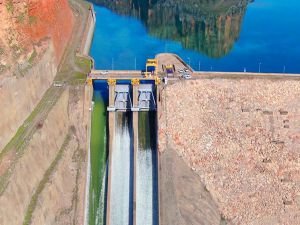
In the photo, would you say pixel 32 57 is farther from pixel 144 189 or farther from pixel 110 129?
pixel 144 189

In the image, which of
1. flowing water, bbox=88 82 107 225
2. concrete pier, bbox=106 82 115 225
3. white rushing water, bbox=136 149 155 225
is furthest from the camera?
concrete pier, bbox=106 82 115 225

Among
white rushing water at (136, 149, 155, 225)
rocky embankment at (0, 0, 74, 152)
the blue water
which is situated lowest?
white rushing water at (136, 149, 155, 225)

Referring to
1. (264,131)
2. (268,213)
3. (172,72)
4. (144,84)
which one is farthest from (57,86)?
(268,213)

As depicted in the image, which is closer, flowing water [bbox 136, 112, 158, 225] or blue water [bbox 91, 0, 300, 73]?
flowing water [bbox 136, 112, 158, 225]

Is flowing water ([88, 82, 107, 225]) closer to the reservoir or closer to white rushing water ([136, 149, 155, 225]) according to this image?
the reservoir

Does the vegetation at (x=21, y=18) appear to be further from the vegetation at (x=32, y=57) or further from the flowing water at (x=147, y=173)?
the flowing water at (x=147, y=173)

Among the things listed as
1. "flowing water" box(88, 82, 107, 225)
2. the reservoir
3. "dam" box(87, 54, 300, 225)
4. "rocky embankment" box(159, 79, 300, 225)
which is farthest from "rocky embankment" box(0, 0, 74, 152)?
"rocky embankment" box(159, 79, 300, 225)

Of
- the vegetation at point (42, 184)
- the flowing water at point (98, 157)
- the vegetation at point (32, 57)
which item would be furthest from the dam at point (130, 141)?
the vegetation at point (32, 57)
